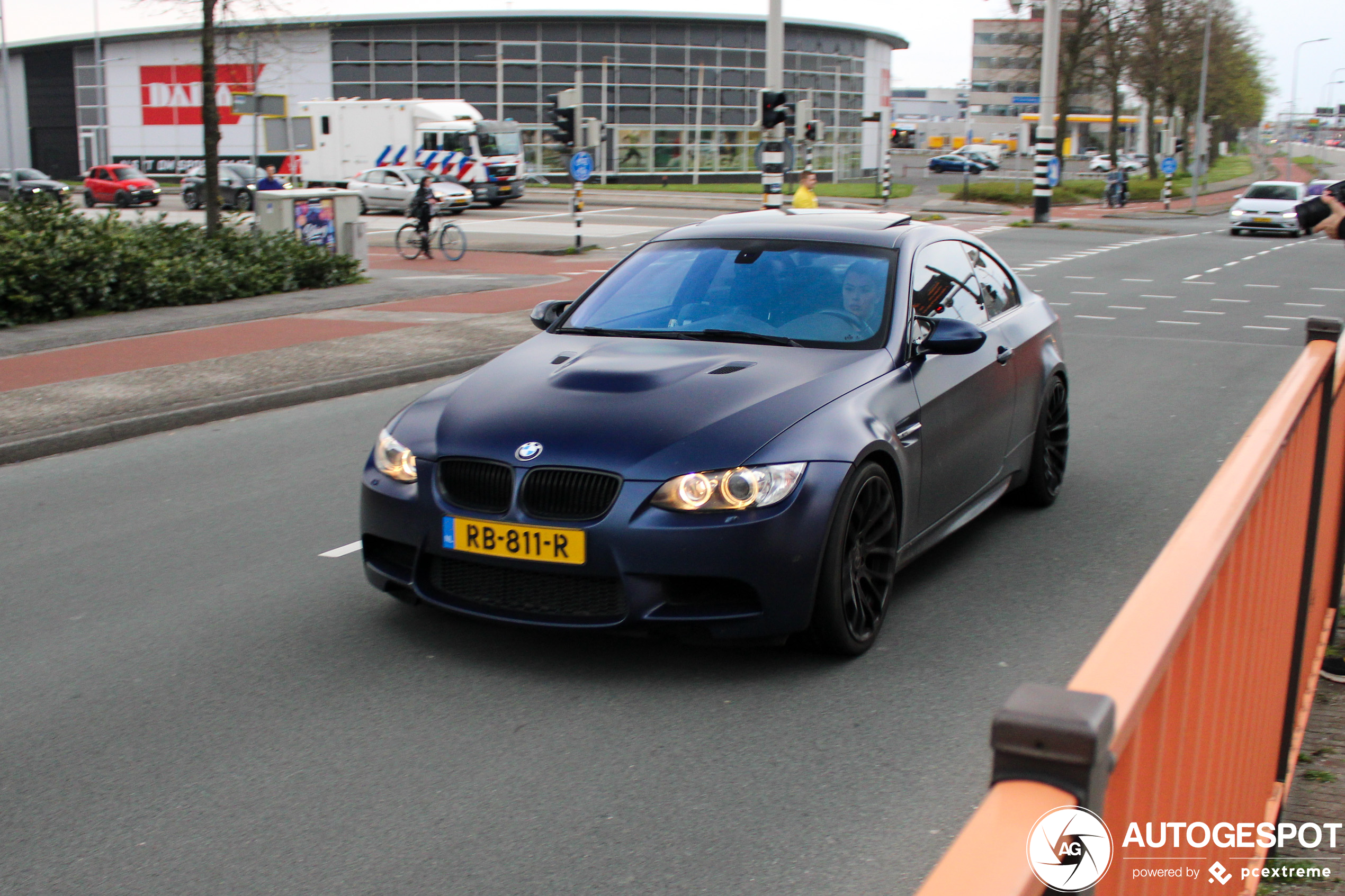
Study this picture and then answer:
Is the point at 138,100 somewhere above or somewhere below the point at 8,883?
above

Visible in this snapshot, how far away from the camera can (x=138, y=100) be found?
243ft

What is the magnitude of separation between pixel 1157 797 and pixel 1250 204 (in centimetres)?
3821

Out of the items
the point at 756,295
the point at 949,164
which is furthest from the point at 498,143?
the point at 949,164

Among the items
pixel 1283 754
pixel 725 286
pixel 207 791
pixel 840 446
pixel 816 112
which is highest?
pixel 816 112

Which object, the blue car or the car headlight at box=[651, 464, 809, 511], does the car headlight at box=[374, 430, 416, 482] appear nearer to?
the blue car

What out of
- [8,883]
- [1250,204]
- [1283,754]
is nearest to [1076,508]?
[1283,754]

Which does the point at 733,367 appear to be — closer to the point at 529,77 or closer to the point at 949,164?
the point at 529,77

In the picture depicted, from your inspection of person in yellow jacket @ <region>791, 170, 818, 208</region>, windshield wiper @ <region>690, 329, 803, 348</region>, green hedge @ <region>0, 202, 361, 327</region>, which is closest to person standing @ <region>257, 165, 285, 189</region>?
person in yellow jacket @ <region>791, 170, 818, 208</region>

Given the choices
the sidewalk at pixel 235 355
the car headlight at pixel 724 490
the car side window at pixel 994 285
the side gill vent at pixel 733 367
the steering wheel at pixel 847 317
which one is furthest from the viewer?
the sidewalk at pixel 235 355

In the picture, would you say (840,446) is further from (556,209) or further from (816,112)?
(816,112)

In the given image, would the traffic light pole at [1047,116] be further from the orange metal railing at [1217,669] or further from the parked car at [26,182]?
the orange metal railing at [1217,669]

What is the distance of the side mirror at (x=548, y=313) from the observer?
6.30 metres

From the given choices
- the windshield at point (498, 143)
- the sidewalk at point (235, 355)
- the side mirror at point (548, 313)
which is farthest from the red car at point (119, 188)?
the side mirror at point (548, 313)

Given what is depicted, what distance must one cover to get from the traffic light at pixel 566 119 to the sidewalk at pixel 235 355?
26.0ft
